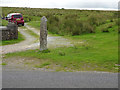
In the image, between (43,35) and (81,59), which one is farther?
(43,35)

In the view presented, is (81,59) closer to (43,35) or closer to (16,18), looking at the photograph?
(43,35)

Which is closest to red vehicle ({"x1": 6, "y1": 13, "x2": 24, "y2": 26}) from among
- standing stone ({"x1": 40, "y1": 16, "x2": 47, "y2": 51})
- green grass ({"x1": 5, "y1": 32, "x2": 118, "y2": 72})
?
standing stone ({"x1": 40, "y1": 16, "x2": 47, "y2": 51})

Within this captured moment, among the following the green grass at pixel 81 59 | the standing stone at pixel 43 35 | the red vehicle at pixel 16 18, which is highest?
the red vehicle at pixel 16 18

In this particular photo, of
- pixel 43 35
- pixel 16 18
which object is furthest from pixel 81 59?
pixel 16 18

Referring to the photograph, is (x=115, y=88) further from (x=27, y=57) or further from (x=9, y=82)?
(x=27, y=57)

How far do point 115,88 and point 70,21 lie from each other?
18.8 metres

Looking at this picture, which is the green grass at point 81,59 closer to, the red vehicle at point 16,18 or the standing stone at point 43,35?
the standing stone at point 43,35

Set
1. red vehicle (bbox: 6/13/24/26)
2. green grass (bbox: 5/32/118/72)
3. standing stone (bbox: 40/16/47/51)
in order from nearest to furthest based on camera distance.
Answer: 1. green grass (bbox: 5/32/118/72)
2. standing stone (bbox: 40/16/47/51)
3. red vehicle (bbox: 6/13/24/26)

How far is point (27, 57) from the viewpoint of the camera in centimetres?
1097

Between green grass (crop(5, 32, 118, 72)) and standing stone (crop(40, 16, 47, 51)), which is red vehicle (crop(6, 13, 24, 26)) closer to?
standing stone (crop(40, 16, 47, 51))

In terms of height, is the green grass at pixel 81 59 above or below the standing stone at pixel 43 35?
below

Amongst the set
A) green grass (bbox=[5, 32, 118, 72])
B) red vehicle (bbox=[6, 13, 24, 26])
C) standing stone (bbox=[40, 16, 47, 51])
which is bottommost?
green grass (bbox=[5, 32, 118, 72])

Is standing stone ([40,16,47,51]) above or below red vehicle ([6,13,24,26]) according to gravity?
below

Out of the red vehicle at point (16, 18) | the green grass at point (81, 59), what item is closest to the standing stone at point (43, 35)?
the green grass at point (81, 59)
